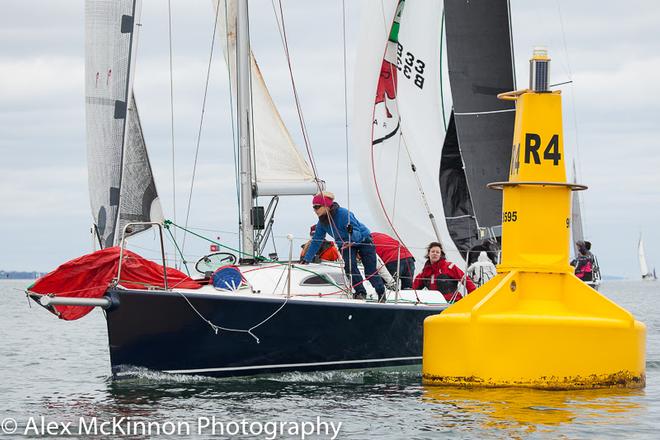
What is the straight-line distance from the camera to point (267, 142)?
615 inches

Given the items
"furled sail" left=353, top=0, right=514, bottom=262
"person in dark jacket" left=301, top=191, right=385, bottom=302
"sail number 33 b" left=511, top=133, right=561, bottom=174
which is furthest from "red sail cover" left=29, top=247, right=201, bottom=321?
"furled sail" left=353, top=0, right=514, bottom=262

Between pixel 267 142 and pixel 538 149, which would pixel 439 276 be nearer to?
pixel 267 142

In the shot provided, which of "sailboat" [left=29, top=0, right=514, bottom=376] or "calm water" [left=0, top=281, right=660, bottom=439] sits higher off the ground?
"sailboat" [left=29, top=0, right=514, bottom=376]

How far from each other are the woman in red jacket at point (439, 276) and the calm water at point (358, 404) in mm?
1221

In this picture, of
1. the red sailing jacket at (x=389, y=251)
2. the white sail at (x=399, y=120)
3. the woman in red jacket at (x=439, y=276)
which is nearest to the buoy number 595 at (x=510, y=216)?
the woman in red jacket at (x=439, y=276)

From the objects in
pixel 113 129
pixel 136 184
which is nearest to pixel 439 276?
pixel 136 184

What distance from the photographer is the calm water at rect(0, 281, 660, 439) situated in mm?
9898

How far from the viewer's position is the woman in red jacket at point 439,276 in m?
14.6

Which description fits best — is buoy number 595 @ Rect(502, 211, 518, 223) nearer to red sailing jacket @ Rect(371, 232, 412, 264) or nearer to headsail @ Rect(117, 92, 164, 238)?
red sailing jacket @ Rect(371, 232, 412, 264)

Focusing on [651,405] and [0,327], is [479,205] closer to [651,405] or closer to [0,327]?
[651,405]

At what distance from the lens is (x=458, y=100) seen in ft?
55.6

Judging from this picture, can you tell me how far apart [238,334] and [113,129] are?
119 inches

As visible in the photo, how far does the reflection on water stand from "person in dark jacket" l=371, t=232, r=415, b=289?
11.8ft

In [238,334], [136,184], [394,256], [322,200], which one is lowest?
[238,334]
